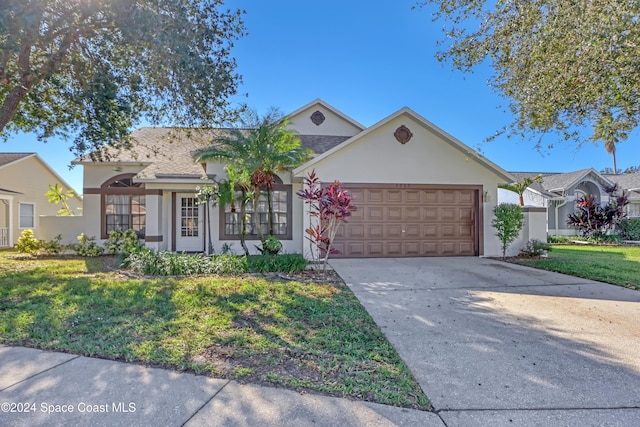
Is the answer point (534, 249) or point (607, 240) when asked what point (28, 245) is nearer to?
point (534, 249)

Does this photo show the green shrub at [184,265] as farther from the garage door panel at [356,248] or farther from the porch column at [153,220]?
the garage door panel at [356,248]

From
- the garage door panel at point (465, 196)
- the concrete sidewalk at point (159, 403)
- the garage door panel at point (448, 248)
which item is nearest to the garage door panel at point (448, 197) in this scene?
the garage door panel at point (465, 196)

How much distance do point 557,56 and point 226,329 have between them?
7097 millimetres

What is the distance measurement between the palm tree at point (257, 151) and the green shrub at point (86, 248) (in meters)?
5.75

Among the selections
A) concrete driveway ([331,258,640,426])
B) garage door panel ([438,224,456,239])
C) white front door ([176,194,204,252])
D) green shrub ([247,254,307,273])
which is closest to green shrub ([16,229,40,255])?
white front door ([176,194,204,252])

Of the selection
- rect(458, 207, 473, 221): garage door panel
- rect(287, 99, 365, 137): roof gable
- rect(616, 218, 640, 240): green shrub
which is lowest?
rect(616, 218, 640, 240): green shrub

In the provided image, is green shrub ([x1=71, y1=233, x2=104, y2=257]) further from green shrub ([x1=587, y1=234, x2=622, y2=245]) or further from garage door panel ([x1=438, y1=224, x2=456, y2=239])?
green shrub ([x1=587, y1=234, x2=622, y2=245])

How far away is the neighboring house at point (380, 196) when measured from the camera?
11.6 metres

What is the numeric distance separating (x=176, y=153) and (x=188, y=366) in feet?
40.6

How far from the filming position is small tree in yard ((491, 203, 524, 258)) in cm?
1148

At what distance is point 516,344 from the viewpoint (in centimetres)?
426

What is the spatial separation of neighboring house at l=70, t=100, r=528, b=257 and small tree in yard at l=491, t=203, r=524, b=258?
0.34 metres

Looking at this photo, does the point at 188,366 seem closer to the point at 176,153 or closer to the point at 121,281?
the point at 121,281

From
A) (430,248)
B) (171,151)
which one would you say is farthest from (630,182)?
(171,151)
